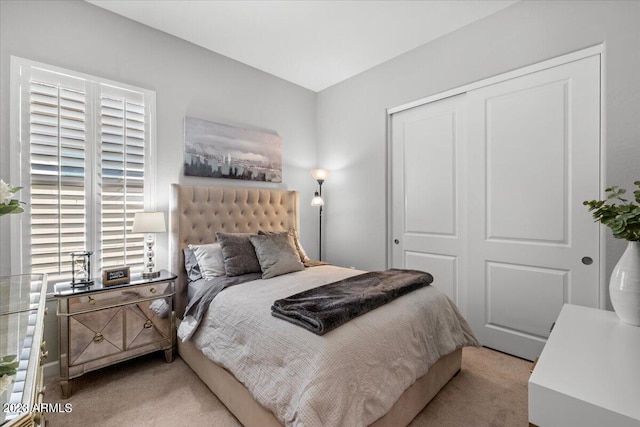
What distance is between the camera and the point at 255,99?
348cm

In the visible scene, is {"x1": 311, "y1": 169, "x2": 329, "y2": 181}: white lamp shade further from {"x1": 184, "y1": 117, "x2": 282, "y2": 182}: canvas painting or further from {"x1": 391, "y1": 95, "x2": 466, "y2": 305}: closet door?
{"x1": 391, "y1": 95, "x2": 466, "y2": 305}: closet door

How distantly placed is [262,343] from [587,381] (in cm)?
130

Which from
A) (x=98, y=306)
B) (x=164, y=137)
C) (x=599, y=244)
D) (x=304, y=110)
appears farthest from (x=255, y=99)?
(x=599, y=244)

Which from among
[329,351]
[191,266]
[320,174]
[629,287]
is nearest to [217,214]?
[191,266]

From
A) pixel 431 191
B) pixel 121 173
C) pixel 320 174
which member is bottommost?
pixel 431 191

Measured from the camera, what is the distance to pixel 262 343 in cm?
156

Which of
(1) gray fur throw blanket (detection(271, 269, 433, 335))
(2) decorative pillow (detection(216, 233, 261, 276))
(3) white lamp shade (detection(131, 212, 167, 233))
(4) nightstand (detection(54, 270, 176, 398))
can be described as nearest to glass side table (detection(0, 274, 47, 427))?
(4) nightstand (detection(54, 270, 176, 398))

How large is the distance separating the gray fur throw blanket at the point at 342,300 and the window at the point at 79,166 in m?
1.73

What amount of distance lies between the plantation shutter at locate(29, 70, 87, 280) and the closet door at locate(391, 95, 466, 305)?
114 inches

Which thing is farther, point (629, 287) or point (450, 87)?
point (450, 87)

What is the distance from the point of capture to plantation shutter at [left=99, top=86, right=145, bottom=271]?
247 centimetres

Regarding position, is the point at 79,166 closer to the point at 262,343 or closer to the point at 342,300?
the point at 262,343

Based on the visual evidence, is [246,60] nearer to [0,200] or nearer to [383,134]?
[383,134]

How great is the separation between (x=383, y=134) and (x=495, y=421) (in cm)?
268
